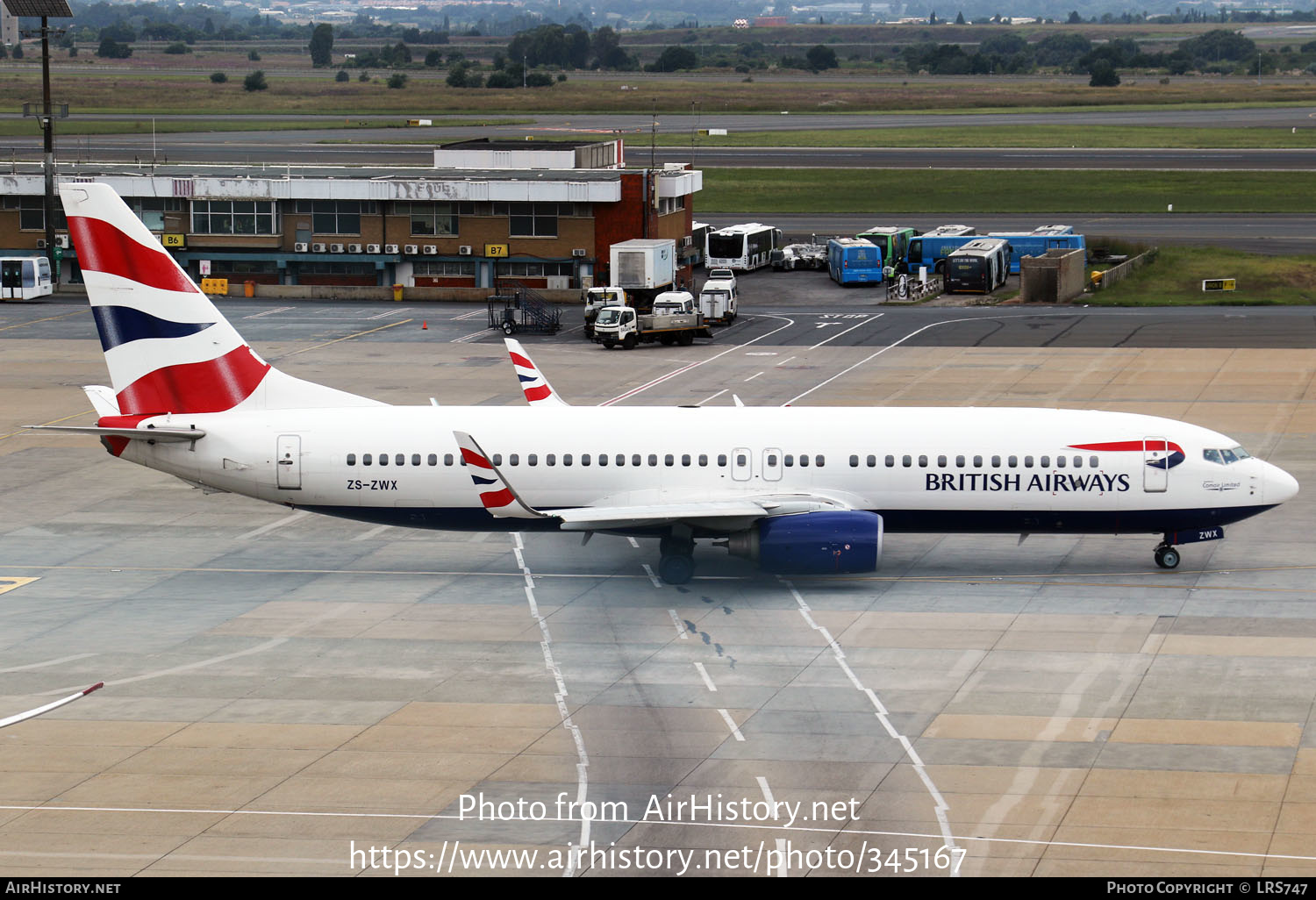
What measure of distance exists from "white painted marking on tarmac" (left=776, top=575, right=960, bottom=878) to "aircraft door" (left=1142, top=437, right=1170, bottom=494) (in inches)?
389

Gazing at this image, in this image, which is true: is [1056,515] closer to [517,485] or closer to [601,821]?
[517,485]

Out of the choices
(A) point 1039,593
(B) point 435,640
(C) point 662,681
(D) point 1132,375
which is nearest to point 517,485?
(B) point 435,640

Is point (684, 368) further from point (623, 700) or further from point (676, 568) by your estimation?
point (623, 700)

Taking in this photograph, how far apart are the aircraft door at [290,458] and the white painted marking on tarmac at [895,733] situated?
13684 mm

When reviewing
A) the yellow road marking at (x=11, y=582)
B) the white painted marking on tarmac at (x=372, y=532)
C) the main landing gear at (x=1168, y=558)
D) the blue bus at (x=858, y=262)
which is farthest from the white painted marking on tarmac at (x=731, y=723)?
the blue bus at (x=858, y=262)

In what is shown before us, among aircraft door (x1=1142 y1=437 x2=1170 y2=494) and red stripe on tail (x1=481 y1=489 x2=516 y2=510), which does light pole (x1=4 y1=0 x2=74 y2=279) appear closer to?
red stripe on tail (x1=481 y1=489 x2=516 y2=510)

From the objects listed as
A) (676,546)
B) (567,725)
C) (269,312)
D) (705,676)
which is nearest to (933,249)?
(269,312)

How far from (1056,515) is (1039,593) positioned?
2471mm

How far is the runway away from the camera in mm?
26125

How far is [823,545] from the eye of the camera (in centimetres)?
4041

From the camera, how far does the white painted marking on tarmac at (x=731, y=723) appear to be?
3102 cm

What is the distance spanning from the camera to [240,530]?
48781 mm

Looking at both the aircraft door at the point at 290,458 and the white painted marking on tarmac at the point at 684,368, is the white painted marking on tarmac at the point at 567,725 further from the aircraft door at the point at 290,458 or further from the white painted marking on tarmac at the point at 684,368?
the white painted marking on tarmac at the point at 684,368

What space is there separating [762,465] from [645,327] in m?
44.7
